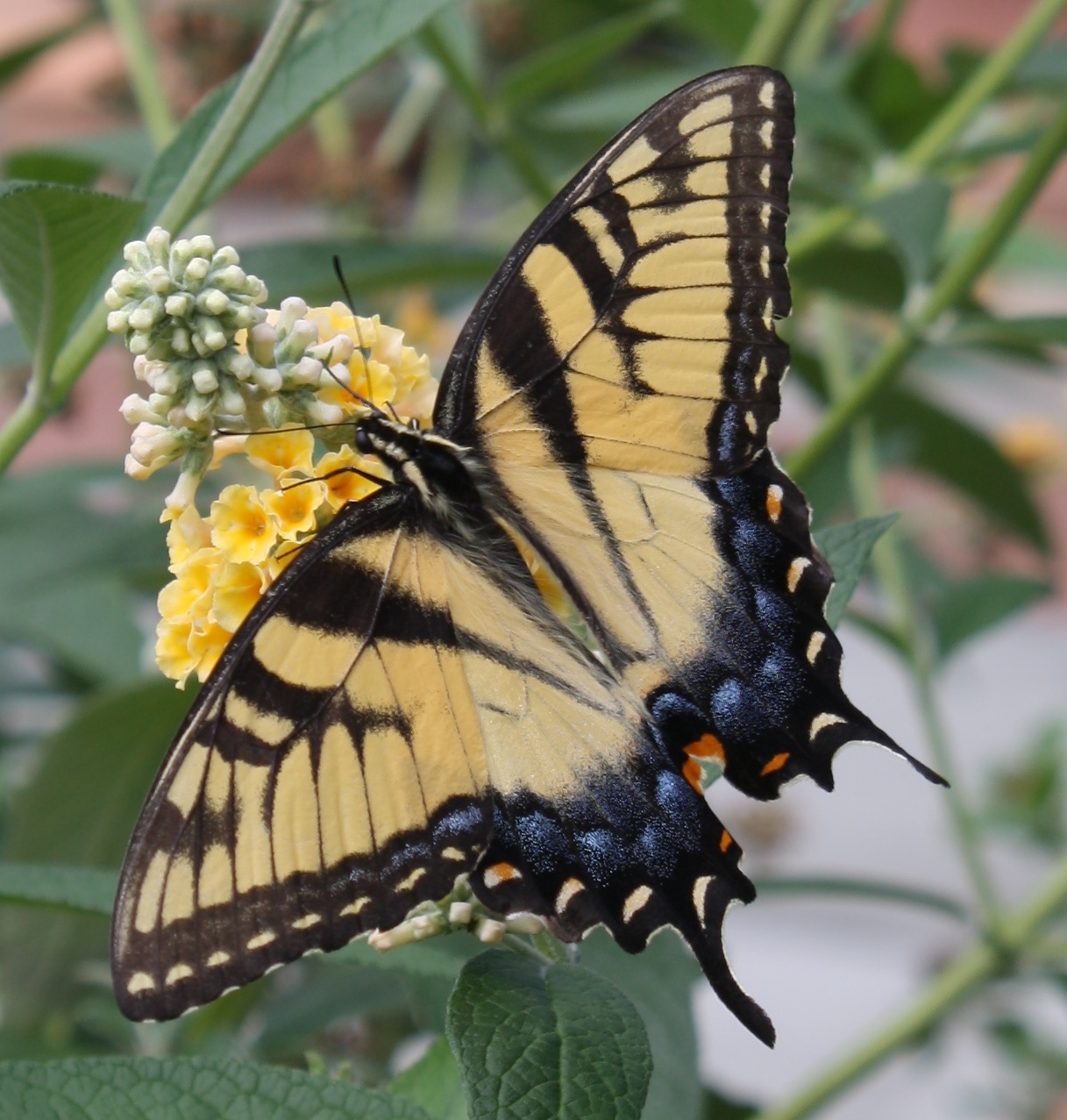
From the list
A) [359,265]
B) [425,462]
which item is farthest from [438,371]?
[425,462]

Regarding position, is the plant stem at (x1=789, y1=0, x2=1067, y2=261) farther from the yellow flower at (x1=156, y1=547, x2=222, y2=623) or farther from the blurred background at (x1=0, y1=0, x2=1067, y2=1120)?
the yellow flower at (x1=156, y1=547, x2=222, y2=623)

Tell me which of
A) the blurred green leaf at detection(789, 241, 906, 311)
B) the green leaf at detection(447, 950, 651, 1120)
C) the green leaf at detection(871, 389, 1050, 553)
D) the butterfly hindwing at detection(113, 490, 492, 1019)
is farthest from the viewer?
the green leaf at detection(871, 389, 1050, 553)

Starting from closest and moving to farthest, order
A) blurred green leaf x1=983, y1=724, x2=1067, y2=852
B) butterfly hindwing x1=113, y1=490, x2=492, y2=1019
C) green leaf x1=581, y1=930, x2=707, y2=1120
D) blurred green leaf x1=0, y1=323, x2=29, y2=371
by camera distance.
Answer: butterfly hindwing x1=113, y1=490, x2=492, y2=1019
green leaf x1=581, y1=930, x2=707, y2=1120
blurred green leaf x1=0, y1=323, x2=29, y2=371
blurred green leaf x1=983, y1=724, x2=1067, y2=852

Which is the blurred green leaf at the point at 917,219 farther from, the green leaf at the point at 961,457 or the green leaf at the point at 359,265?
the green leaf at the point at 961,457

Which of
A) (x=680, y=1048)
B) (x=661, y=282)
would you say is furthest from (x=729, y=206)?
(x=680, y=1048)

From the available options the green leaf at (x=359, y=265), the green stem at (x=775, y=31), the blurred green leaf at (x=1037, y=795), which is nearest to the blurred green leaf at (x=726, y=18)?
the green stem at (x=775, y=31)

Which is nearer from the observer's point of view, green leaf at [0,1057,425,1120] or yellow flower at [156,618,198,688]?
green leaf at [0,1057,425,1120]

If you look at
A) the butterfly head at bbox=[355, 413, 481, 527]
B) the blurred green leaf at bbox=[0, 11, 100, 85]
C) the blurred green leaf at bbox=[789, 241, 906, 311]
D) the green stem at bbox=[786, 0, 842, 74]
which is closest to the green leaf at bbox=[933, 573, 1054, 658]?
the blurred green leaf at bbox=[789, 241, 906, 311]
